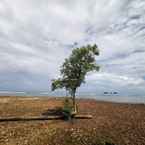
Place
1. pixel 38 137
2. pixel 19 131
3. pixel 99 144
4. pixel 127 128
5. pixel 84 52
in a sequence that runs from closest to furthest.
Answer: pixel 99 144, pixel 38 137, pixel 19 131, pixel 127 128, pixel 84 52

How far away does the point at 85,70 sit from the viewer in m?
25.5

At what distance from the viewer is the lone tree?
25317 millimetres

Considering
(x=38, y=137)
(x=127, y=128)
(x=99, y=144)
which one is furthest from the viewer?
(x=127, y=128)

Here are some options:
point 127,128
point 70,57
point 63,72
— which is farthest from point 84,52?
point 127,128

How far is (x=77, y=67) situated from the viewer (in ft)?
83.8

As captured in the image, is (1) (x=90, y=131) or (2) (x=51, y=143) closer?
(2) (x=51, y=143)

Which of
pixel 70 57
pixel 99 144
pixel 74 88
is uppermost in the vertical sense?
pixel 70 57

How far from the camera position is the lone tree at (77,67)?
2532 centimetres

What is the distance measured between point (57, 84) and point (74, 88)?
8.71ft

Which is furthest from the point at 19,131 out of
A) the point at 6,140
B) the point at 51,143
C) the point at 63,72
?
the point at 63,72

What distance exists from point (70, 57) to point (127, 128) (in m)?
12.3

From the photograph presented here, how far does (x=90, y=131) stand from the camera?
16.1 meters

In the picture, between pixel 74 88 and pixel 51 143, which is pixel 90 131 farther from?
pixel 74 88

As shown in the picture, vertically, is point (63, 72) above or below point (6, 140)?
above
